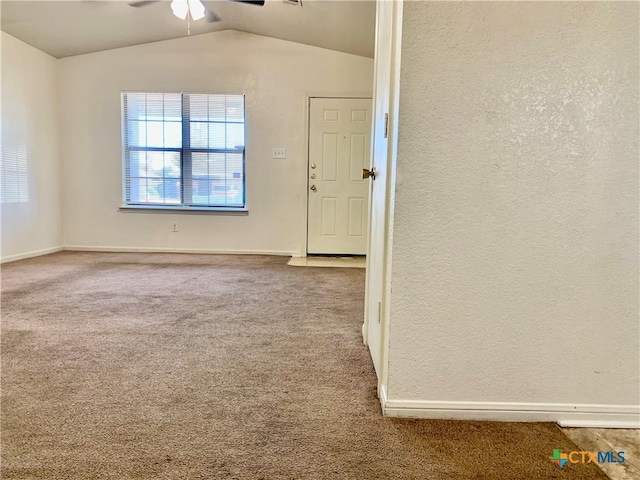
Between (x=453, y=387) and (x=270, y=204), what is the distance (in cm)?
381

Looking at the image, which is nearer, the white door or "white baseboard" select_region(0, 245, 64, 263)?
"white baseboard" select_region(0, 245, 64, 263)

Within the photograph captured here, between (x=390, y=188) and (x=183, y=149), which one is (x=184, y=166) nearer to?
(x=183, y=149)

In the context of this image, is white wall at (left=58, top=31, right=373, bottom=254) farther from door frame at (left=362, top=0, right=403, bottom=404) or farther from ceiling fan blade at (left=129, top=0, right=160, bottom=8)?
door frame at (left=362, top=0, right=403, bottom=404)

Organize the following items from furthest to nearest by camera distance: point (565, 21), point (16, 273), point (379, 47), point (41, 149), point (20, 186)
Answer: point (41, 149)
point (20, 186)
point (16, 273)
point (379, 47)
point (565, 21)

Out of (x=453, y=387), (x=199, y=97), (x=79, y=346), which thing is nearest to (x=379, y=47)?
(x=453, y=387)

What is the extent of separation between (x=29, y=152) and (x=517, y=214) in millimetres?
5040

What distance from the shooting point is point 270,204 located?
492 centimetres

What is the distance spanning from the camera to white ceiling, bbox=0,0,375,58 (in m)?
3.70

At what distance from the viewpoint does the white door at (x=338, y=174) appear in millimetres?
4797

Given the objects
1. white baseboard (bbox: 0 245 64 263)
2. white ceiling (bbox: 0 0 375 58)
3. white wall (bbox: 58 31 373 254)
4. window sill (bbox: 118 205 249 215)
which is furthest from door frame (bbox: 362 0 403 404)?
white baseboard (bbox: 0 245 64 263)

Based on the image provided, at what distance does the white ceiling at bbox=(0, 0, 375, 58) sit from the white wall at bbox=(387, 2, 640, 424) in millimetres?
2620

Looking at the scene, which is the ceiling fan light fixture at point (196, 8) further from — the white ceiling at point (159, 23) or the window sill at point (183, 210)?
the window sill at point (183, 210)

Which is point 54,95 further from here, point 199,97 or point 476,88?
point 476,88

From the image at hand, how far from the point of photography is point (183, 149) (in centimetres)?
491
